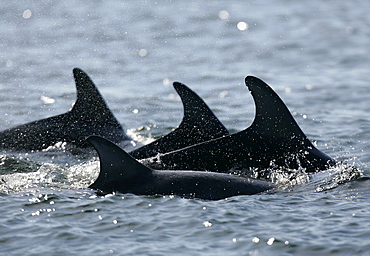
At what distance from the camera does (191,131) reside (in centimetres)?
1009

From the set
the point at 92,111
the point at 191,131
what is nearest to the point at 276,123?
the point at 191,131

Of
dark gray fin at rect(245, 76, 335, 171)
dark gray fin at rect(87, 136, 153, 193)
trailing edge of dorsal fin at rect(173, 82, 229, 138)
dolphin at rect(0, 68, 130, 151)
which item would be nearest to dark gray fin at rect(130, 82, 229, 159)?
trailing edge of dorsal fin at rect(173, 82, 229, 138)

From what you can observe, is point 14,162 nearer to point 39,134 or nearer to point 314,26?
point 39,134

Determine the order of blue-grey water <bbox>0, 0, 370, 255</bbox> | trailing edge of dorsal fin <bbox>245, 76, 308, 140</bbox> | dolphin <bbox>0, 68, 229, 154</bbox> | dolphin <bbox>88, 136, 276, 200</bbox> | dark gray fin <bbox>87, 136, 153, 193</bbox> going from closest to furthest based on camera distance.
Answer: blue-grey water <bbox>0, 0, 370, 255</bbox> < dark gray fin <bbox>87, 136, 153, 193</bbox> < dolphin <bbox>88, 136, 276, 200</bbox> < trailing edge of dorsal fin <bbox>245, 76, 308, 140</bbox> < dolphin <bbox>0, 68, 229, 154</bbox>

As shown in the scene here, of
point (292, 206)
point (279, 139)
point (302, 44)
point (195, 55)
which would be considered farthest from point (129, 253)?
point (302, 44)

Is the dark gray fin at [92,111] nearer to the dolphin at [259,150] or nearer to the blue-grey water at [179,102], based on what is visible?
the blue-grey water at [179,102]

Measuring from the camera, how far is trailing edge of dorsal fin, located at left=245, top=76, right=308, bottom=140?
30.0 feet

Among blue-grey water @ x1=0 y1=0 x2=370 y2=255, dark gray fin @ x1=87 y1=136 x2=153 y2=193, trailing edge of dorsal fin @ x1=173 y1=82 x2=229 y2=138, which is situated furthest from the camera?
trailing edge of dorsal fin @ x1=173 y1=82 x2=229 y2=138

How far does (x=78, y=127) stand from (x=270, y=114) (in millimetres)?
3673

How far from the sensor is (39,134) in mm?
11680

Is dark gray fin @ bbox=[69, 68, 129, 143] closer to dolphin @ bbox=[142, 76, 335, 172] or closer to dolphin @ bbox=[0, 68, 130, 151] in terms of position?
dolphin @ bbox=[0, 68, 130, 151]

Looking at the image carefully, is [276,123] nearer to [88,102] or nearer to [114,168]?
[114,168]

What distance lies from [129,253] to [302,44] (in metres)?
17.6

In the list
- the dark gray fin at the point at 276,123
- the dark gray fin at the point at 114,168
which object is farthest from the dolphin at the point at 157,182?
the dark gray fin at the point at 276,123
